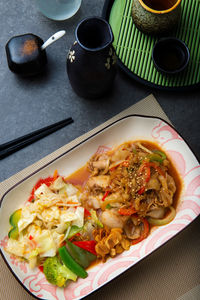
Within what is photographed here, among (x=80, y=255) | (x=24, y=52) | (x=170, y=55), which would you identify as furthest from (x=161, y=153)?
(x=24, y=52)

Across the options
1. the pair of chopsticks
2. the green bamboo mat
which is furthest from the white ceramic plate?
the green bamboo mat

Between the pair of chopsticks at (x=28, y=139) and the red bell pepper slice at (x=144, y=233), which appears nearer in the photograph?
the red bell pepper slice at (x=144, y=233)

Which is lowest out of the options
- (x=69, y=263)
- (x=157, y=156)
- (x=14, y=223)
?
(x=69, y=263)

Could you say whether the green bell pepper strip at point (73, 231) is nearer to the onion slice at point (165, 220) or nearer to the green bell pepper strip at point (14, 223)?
the green bell pepper strip at point (14, 223)

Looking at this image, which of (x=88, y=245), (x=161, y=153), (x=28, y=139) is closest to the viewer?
(x=88, y=245)

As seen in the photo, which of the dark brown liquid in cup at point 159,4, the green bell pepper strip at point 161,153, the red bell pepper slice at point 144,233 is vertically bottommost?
the red bell pepper slice at point 144,233

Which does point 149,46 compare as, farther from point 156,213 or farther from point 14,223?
point 14,223

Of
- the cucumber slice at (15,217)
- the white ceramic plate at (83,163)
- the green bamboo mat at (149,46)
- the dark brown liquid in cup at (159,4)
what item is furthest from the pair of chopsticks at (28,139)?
the dark brown liquid in cup at (159,4)

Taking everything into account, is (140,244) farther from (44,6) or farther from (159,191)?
(44,6)
